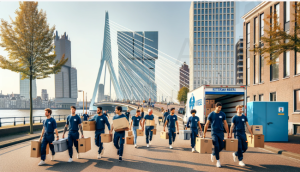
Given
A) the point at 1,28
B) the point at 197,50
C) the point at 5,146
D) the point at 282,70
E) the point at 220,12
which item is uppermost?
the point at 220,12

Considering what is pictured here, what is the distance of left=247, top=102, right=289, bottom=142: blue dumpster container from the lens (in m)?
11.2

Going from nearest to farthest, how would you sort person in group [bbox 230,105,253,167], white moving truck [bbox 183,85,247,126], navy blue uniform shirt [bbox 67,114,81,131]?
person in group [bbox 230,105,253,167] → navy blue uniform shirt [bbox 67,114,81,131] → white moving truck [bbox 183,85,247,126]

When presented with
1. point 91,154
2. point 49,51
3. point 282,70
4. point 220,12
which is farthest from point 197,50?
point 91,154

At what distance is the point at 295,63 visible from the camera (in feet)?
53.4

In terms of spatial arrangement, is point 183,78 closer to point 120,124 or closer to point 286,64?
point 286,64

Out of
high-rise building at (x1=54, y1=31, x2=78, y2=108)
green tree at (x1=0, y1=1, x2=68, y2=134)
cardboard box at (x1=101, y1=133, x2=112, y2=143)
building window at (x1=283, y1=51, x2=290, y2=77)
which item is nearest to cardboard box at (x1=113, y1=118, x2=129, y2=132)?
cardboard box at (x1=101, y1=133, x2=112, y2=143)

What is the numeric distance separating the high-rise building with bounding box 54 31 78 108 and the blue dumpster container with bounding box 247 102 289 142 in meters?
172

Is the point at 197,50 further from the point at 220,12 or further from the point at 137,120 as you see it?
the point at 137,120

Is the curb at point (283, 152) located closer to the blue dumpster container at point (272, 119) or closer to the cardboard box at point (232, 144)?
the blue dumpster container at point (272, 119)

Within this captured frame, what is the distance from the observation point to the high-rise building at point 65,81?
6821 inches

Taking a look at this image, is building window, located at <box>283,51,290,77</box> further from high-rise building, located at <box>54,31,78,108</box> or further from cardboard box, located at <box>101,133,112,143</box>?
high-rise building, located at <box>54,31,78,108</box>

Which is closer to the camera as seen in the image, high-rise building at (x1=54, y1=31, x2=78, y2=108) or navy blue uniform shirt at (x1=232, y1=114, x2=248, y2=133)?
navy blue uniform shirt at (x1=232, y1=114, x2=248, y2=133)

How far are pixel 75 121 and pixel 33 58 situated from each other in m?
9.52

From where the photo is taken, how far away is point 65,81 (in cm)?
18225
